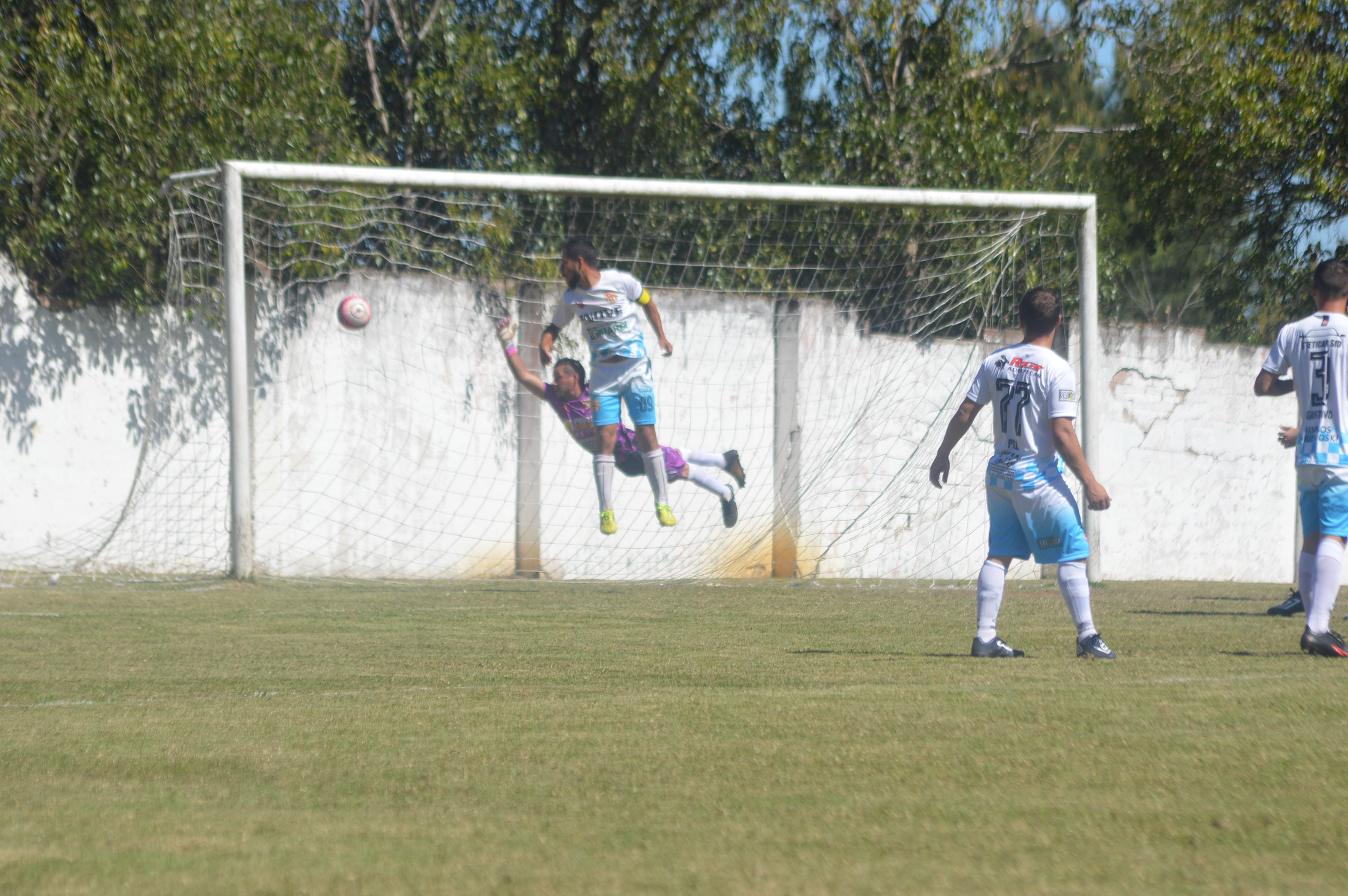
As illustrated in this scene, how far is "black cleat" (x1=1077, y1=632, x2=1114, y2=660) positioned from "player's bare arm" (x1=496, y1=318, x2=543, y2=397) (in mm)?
6623

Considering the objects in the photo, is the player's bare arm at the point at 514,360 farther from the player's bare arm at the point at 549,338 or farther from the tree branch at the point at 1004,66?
the tree branch at the point at 1004,66

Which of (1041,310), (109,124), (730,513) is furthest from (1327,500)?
(109,124)

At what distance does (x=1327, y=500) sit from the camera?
5.50m

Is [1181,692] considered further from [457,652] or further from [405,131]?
[405,131]

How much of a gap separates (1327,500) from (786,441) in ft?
20.3

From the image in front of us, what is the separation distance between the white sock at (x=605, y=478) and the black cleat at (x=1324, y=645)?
6.19 m

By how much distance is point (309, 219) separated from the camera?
10.7 metres

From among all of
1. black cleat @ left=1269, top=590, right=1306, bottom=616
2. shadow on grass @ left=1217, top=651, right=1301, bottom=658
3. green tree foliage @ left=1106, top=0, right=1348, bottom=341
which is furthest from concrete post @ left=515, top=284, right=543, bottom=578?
green tree foliage @ left=1106, top=0, right=1348, bottom=341

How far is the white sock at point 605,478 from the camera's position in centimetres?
1062

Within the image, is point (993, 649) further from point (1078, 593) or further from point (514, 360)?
point (514, 360)

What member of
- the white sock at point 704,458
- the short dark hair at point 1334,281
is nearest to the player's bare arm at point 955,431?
the short dark hair at point 1334,281

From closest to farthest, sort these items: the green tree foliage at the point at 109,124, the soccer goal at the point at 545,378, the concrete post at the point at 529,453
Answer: the green tree foliage at the point at 109,124 < the soccer goal at the point at 545,378 < the concrete post at the point at 529,453

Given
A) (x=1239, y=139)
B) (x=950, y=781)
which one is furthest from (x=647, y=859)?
(x=1239, y=139)

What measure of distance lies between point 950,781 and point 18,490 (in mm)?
10046
